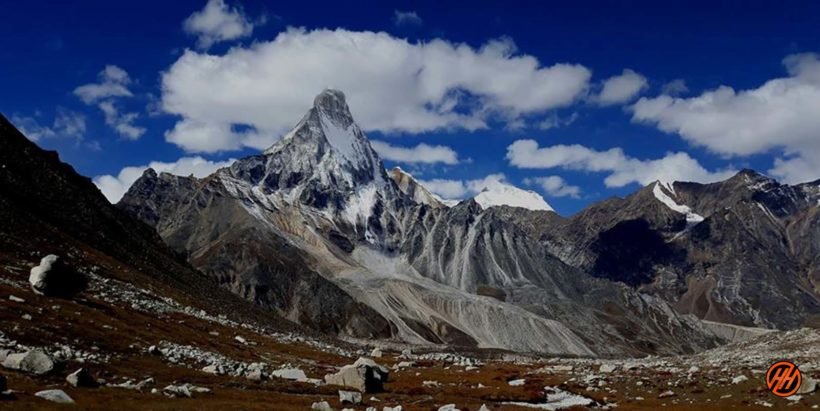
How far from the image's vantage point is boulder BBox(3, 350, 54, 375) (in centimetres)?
4266

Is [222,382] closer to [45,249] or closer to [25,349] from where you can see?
[25,349]

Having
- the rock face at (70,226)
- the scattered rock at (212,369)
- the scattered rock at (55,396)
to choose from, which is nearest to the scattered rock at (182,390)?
the scattered rock at (55,396)

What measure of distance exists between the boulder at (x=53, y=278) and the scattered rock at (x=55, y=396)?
40.6 metres

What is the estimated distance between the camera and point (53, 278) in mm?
74375

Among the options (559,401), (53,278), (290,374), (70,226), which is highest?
(70,226)

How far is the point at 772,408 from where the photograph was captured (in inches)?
2292

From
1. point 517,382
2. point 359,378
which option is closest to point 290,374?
point 359,378

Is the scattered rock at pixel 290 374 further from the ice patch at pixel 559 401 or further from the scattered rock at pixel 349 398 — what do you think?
the ice patch at pixel 559 401

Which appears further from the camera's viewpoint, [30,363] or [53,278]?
[53,278]

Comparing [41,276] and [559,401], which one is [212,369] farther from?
[559,401]

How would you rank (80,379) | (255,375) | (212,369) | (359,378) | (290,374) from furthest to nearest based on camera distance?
(290,374) < (359,378) < (255,375) < (212,369) < (80,379)

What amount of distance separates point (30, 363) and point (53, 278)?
3475cm

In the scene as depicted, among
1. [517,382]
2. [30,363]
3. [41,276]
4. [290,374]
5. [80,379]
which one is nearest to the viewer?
[80,379]

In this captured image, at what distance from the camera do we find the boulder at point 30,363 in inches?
1679
